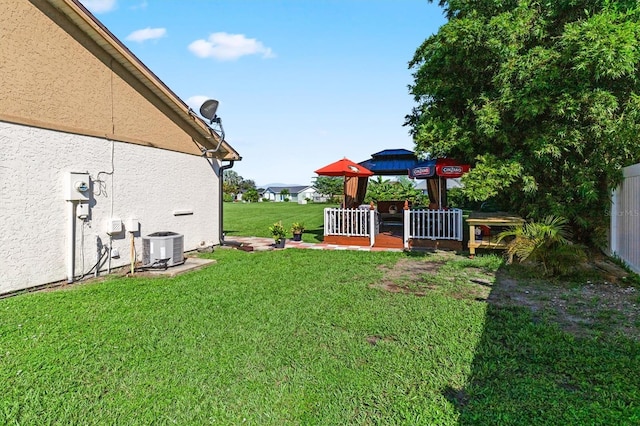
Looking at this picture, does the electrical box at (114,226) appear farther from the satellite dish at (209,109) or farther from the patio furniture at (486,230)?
the patio furniture at (486,230)

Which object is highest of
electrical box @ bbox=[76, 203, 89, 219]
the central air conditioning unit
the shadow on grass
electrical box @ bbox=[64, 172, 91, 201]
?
electrical box @ bbox=[64, 172, 91, 201]

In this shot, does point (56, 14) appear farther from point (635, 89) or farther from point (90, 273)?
point (635, 89)

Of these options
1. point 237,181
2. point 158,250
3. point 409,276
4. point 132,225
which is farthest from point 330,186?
point 409,276

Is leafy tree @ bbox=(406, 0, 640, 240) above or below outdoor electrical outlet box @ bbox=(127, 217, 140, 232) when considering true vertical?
above

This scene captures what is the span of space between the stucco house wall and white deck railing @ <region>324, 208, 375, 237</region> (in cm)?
516

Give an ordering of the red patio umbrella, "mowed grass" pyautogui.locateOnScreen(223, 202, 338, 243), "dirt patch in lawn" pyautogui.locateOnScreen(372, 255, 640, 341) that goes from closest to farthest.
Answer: "dirt patch in lawn" pyautogui.locateOnScreen(372, 255, 640, 341)
the red patio umbrella
"mowed grass" pyautogui.locateOnScreen(223, 202, 338, 243)

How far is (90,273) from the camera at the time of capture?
692cm

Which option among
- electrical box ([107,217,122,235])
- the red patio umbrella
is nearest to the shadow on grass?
electrical box ([107,217,122,235])

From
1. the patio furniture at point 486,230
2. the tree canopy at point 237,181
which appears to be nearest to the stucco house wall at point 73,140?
the patio furniture at point 486,230

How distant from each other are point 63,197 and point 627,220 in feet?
37.8

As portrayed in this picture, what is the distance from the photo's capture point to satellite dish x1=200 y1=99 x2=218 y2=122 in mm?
9742

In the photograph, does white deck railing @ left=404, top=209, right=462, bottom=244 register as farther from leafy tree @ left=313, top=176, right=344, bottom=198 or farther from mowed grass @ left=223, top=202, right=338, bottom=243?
leafy tree @ left=313, top=176, right=344, bottom=198

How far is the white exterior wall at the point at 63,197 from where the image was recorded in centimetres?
558

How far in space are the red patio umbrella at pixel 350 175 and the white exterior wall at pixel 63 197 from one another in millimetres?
4665
